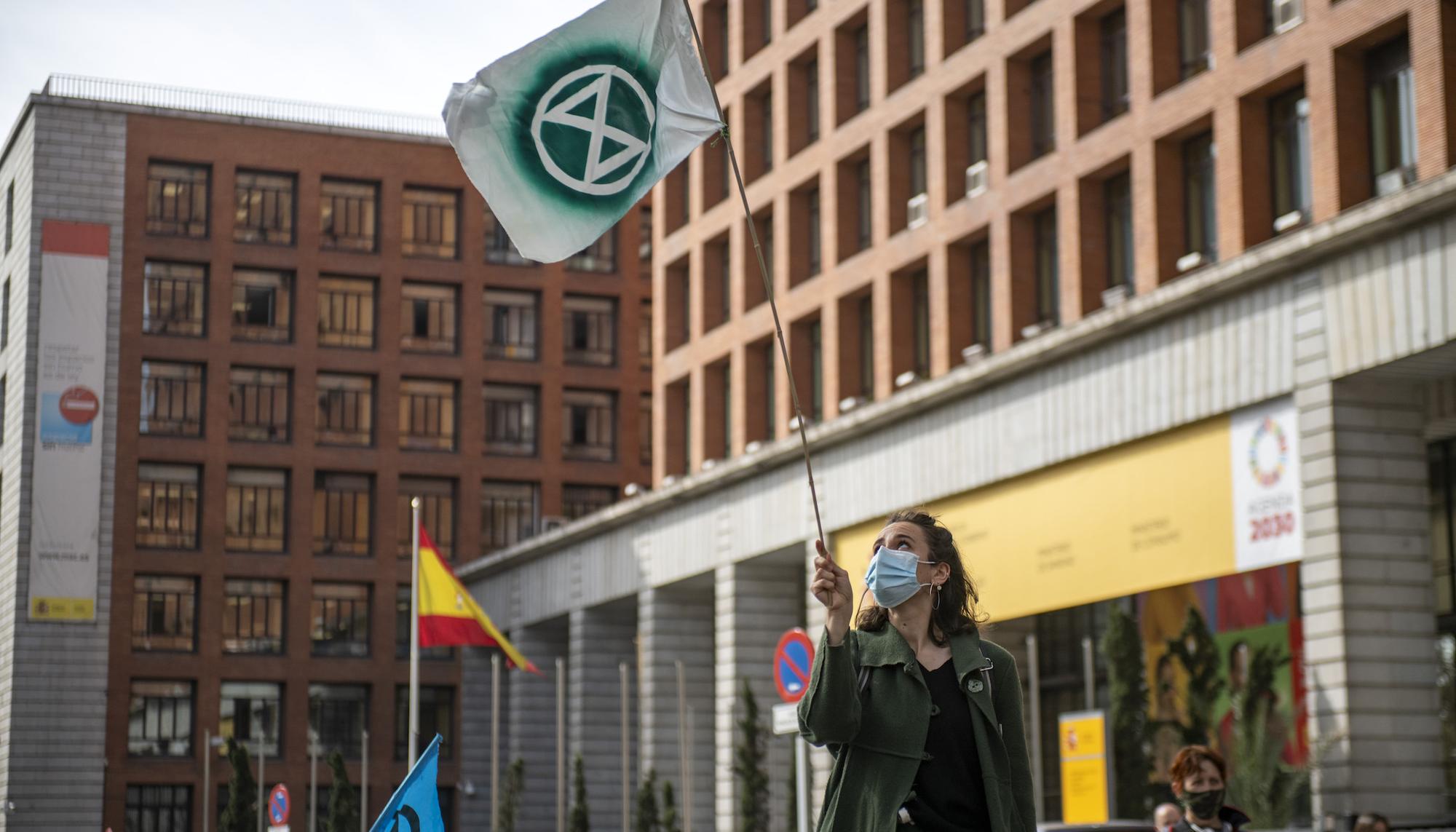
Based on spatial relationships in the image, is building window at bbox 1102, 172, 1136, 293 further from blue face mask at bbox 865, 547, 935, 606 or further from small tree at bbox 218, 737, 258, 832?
small tree at bbox 218, 737, 258, 832

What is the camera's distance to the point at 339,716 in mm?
64438

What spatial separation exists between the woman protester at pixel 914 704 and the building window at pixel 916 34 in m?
32.2

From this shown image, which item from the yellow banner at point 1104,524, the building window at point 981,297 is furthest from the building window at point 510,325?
the yellow banner at point 1104,524

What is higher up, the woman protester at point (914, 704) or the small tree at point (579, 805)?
the woman protester at point (914, 704)

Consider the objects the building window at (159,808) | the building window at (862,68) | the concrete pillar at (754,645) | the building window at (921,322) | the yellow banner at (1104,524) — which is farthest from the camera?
the building window at (159,808)

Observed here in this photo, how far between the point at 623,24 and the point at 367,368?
56.1 meters

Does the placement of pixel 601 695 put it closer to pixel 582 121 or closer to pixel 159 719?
pixel 159 719

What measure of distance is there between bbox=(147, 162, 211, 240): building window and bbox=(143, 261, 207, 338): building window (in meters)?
Answer: 1.10

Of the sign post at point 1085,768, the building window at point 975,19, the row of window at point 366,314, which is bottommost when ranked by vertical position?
the sign post at point 1085,768

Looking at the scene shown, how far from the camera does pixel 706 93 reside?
10.5 meters

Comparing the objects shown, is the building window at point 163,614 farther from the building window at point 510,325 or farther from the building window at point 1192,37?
the building window at point 1192,37

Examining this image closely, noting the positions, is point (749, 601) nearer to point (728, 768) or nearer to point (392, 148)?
Answer: point (728, 768)

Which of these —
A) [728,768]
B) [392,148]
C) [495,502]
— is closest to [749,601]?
[728,768]

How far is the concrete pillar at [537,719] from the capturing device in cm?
5481
